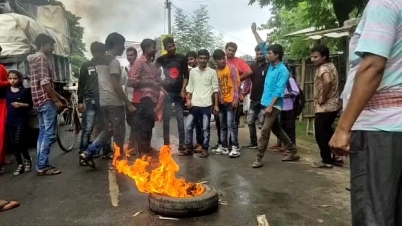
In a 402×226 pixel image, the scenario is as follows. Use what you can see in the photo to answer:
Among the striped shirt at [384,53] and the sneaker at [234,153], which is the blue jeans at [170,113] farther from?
the striped shirt at [384,53]

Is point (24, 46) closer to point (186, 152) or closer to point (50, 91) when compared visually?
point (50, 91)

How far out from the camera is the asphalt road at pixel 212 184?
4.19m

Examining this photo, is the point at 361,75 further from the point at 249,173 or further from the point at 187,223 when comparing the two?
the point at 249,173

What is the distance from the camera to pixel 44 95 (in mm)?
6016

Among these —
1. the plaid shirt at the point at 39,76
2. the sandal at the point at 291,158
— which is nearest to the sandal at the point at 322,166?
the sandal at the point at 291,158

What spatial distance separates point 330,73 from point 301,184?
5.90 ft

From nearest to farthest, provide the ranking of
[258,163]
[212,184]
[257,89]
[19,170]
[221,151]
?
[212,184]
[19,170]
[258,163]
[221,151]
[257,89]

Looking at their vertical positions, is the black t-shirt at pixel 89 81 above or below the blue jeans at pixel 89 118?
above

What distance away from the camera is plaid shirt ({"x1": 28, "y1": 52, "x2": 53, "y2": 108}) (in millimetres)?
5891

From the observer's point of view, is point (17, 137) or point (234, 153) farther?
point (234, 153)

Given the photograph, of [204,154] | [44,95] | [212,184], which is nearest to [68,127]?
[44,95]

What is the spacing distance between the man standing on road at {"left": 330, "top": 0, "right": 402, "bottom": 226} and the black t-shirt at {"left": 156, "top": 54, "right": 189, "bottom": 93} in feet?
18.9

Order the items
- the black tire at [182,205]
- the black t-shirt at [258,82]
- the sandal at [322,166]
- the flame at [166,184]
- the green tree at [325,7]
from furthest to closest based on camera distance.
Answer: the green tree at [325,7] < the black t-shirt at [258,82] < the sandal at [322,166] < the flame at [166,184] < the black tire at [182,205]

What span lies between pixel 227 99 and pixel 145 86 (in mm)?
1540
